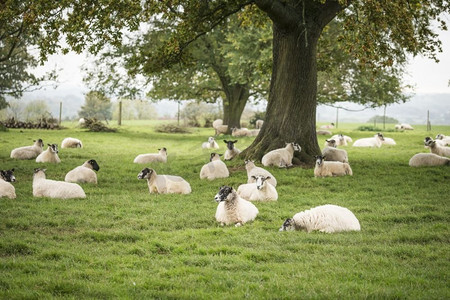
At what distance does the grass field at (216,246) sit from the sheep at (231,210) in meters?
0.28

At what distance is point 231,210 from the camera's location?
1091 cm

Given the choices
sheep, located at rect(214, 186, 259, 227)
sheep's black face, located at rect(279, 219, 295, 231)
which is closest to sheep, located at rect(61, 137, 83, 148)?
sheep, located at rect(214, 186, 259, 227)

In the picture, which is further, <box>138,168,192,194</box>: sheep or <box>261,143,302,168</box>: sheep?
<box>261,143,302,168</box>: sheep

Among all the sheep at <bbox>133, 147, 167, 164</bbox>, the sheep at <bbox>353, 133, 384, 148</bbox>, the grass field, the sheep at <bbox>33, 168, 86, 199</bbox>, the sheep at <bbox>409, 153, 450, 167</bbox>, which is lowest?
the grass field

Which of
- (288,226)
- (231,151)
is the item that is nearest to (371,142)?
(231,151)

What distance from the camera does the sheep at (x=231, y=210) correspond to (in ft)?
35.3

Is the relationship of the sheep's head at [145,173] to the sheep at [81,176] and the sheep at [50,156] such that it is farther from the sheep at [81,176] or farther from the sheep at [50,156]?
the sheep at [50,156]

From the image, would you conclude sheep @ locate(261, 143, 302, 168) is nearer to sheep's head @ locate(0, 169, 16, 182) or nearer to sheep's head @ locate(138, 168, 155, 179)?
A: sheep's head @ locate(138, 168, 155, 179)

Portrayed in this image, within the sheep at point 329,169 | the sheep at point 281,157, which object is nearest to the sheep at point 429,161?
the sheep at point 329,169

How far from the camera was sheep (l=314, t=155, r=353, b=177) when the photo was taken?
56.5 feet

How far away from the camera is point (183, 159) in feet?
74.5

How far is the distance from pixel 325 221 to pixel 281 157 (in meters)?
8.60

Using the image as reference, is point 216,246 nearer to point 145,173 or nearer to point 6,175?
point 145,173

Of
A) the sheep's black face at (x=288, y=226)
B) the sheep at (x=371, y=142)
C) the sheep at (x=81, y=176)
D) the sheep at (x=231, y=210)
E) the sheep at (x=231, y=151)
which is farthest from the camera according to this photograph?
the sheep at (x=371, y=142)
